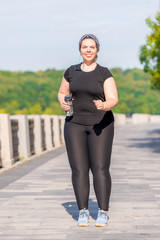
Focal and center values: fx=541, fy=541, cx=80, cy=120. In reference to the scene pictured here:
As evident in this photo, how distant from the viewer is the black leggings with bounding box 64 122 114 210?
5.19 meters

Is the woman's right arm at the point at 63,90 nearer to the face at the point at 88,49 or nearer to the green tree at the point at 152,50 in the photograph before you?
the face at the point at 88,49

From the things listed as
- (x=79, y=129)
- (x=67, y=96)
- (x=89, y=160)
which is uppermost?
(x=67, y=96)

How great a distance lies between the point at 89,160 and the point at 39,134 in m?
12.0

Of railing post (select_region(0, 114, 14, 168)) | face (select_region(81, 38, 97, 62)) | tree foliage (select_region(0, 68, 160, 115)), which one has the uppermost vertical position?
face (select_region(81, 38, 97, 62))

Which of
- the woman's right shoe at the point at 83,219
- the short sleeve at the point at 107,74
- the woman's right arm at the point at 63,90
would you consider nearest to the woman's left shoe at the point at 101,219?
the woman's right shoe at the point at 83,219

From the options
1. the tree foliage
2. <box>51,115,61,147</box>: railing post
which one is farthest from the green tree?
the tree foliage

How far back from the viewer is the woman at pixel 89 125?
5133mm

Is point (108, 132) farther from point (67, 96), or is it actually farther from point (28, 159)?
point (28, 159)

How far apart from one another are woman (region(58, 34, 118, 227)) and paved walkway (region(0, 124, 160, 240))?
1.02 ft

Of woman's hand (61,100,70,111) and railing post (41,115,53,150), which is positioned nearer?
woman's hand (61,100,70,111)

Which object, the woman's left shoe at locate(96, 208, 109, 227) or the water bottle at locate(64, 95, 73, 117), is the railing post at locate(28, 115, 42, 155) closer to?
the woman's left shoe at locate(96, 208, 109, 227)

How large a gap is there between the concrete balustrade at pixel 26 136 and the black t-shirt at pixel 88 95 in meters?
7.14

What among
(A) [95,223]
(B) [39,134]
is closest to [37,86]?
(B) [39,134]

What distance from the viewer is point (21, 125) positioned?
573 inches
